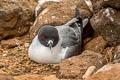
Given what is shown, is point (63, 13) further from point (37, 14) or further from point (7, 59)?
point (7, 59)

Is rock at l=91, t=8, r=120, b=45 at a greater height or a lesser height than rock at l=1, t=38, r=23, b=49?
greater

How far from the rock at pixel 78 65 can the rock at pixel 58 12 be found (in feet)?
5.45

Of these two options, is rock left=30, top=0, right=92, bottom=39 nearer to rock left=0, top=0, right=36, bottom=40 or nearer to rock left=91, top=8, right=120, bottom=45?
rock left=0, top=0, right=36, bottom=40

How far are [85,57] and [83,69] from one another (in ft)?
1.78

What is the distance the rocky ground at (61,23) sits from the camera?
470 cm

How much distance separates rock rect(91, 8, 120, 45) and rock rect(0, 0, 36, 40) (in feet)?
6.98

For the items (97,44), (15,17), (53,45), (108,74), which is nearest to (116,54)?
(97,44)

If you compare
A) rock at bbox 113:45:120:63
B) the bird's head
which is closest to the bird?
the bird's head

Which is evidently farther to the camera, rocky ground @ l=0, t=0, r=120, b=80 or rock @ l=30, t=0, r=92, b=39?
rock @ l=30, t=0, r=92, b=39

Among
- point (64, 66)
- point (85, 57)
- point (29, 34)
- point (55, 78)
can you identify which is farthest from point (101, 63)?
point (29, 34)

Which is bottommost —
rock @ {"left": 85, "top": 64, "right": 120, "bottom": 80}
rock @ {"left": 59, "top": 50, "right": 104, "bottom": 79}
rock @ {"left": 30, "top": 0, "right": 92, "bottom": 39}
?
rock @ {"left": 59, "top": 50, "right": 104, "bottom": 79}

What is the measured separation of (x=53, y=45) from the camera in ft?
18.9

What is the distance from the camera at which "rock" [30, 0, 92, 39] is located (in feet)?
22.1

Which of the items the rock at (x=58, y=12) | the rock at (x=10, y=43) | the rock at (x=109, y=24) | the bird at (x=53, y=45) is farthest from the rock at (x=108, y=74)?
the rock at (x=10, y=43)
